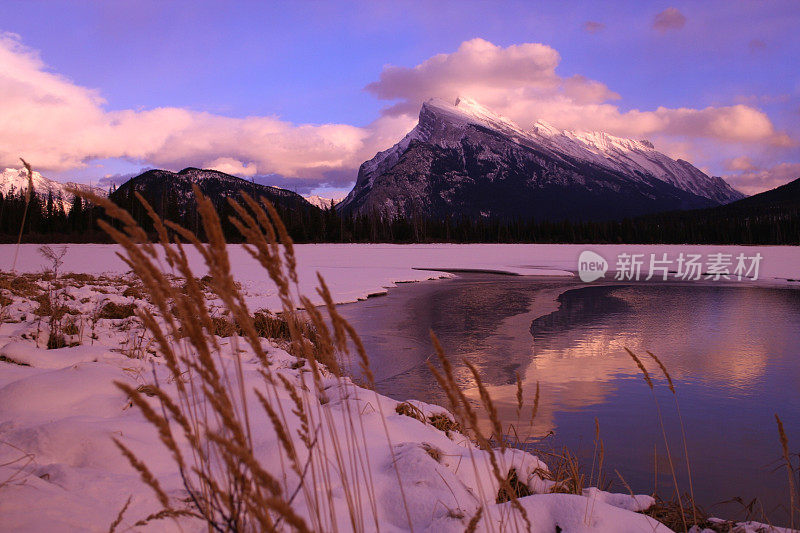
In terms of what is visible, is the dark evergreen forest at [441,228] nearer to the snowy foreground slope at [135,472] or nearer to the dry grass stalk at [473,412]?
the snowy foreground slope at [135,472]

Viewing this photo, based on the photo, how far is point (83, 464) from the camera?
2680 millimetres

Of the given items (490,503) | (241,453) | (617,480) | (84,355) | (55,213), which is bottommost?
(617,480)

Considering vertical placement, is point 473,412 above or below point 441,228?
below

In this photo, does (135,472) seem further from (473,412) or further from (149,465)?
(473,412)

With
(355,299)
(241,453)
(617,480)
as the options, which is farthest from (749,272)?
(241,453)

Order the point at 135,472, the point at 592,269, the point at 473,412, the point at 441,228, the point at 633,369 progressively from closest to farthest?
the point at 473,412, the point at 135,472, the point at 633,369, the point at 592,269, the point at 441,228

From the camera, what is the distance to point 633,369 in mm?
9734

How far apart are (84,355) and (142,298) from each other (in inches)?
296

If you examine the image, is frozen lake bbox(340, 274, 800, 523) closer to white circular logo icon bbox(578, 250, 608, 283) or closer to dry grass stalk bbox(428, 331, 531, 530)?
dry grass stalk bbox(428, 331, 531, 530)

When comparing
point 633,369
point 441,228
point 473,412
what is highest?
point 441,228

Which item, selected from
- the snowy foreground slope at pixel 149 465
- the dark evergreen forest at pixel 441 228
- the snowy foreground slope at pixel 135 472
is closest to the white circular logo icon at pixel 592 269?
the snowy foreground slope at pixel 135 472

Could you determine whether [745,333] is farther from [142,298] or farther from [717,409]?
[142,298]

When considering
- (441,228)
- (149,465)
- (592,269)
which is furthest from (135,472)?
(441,228)

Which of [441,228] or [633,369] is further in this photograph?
[441,228]
